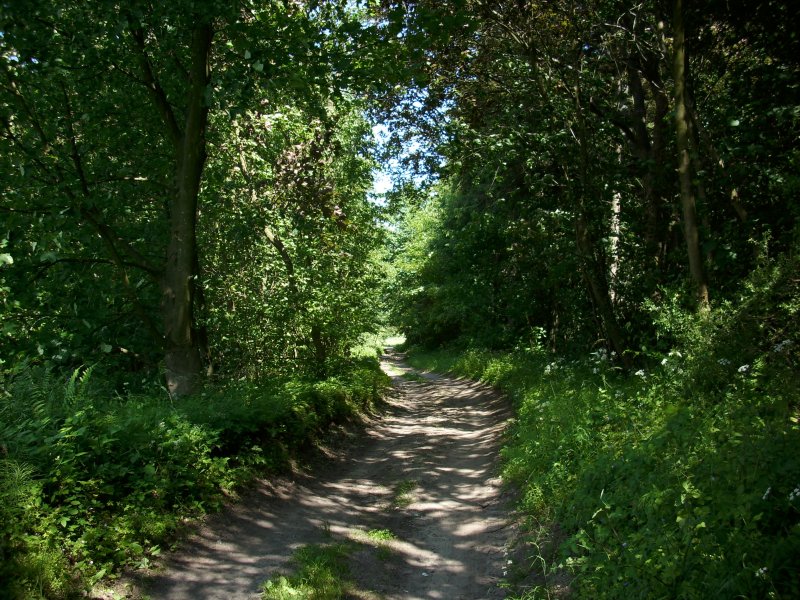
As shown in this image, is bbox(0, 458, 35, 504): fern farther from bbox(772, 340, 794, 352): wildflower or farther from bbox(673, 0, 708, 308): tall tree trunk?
bbox(673, 0, 708, 308): tall tree trunk

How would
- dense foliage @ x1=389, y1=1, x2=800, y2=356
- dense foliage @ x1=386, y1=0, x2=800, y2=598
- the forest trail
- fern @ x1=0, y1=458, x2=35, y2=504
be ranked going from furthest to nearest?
dense foliage @ x1=389, y1=1, x2=800, y2=356, the forest trail, fern @ x1=0, y1=458, x2=35, y2=504, dense foliage @ x1=386, y1=0, x2=800, y2=598

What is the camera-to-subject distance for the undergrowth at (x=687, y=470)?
308 centimetres

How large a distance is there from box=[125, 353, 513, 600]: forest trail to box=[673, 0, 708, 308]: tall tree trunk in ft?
12.2

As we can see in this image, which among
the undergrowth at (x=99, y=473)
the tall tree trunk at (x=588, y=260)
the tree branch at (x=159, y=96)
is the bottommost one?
the undergrowth at (x=99, y=473)

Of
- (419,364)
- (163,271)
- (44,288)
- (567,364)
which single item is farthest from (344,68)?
(419,364)

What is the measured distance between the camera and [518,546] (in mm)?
5402

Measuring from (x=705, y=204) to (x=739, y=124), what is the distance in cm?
106

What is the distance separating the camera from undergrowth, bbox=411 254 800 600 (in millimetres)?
3076

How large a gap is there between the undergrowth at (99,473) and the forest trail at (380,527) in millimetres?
372

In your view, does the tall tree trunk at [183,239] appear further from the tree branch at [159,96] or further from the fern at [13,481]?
the fern at [13,481]

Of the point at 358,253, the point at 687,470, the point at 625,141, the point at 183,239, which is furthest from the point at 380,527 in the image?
the point at 625,141

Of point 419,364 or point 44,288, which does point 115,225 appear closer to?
point 44,288

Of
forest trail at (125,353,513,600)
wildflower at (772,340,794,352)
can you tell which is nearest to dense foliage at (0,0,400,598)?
forest trail at (125,353,513,600)

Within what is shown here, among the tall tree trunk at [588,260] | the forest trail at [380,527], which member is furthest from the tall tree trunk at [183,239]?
the tall tree trunk at [588,260]
